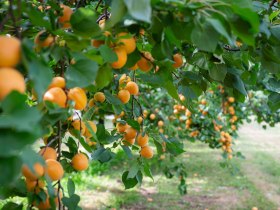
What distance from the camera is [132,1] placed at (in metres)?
0.67

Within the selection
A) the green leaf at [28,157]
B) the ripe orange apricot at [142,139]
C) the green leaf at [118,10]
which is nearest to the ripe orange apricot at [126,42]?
the green leaf at [118,10]

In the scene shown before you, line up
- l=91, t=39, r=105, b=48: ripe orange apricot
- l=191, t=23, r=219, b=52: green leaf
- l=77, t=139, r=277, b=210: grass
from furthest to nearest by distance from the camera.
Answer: l=77, t=139, r=277, b=210: grass < l=91, t=39, r=105, b=48: ripe orange apricot < l=191, t=23, r=219, b=52: green leaf

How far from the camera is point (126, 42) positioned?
0.88 meters

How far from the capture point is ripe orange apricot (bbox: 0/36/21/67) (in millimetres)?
594

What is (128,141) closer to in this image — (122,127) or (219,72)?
(122,127)

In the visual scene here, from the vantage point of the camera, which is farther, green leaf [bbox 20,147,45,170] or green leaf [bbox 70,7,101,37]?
green leaf [bbox 70,7,101,37]

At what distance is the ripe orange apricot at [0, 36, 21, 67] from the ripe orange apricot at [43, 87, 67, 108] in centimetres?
15

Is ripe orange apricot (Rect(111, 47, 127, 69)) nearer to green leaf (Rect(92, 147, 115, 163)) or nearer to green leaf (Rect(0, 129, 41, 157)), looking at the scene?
green leaf (Rect(0, 129, 41, 157))

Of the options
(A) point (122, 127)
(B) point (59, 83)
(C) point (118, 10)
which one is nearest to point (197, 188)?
(A) point (122, 127)

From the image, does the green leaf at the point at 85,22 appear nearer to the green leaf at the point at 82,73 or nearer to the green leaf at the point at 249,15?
the green leaf at the point at 82,73

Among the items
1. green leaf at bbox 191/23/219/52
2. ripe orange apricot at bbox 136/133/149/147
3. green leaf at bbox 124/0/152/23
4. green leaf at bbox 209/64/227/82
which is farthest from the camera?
ripe orange apricot at bbox 136/133/149/147

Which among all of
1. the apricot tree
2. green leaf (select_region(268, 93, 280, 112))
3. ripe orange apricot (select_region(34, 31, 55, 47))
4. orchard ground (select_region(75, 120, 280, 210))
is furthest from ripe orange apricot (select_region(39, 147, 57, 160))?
orchard ground (select_region(75, 120, 280, 210))

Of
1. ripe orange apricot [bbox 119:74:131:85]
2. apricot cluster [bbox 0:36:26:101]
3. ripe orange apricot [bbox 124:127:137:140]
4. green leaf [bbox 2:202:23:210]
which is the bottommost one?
ripe orange apricot [bbox 124:127:137:140]

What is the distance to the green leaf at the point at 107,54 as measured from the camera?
31.1 inches
